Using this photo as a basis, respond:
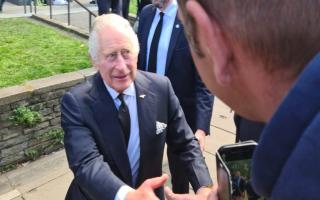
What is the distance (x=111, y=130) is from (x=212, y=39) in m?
1.33

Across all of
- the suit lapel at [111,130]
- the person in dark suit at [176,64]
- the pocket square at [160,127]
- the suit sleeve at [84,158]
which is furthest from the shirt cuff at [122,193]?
the person in dark suit at [176,64]

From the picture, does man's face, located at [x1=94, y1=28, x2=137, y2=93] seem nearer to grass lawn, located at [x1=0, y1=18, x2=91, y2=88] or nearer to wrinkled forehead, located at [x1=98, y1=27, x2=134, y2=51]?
wrinkled forehead, located at [x1=98, y1=27, x2=134, y2=51]

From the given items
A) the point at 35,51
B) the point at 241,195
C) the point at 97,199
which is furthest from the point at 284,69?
the point at 35,51

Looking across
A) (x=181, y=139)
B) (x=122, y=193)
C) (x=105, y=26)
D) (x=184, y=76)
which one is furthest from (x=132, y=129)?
(x=184, y=76)

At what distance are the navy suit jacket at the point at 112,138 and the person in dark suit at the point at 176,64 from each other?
3.14 ft

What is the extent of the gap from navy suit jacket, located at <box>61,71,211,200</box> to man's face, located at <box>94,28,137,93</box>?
0.06 metres

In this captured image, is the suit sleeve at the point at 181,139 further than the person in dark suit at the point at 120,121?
Yes

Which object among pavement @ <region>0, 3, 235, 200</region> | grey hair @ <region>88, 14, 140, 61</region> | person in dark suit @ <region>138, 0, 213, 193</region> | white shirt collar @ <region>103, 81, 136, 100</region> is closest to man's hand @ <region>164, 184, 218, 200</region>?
white shirt collar @ <region>103, 81, 136, 100</region>

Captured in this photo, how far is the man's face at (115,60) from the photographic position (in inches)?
79.6

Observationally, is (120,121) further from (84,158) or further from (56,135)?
(56,135)

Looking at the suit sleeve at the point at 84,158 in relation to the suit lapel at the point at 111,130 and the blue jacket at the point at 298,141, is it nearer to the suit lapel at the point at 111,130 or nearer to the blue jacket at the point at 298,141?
the suit lapel at the point at 111,130

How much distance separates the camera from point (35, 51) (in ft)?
19.7

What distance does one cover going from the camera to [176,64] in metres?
3.21

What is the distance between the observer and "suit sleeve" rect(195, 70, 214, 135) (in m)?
3.26
